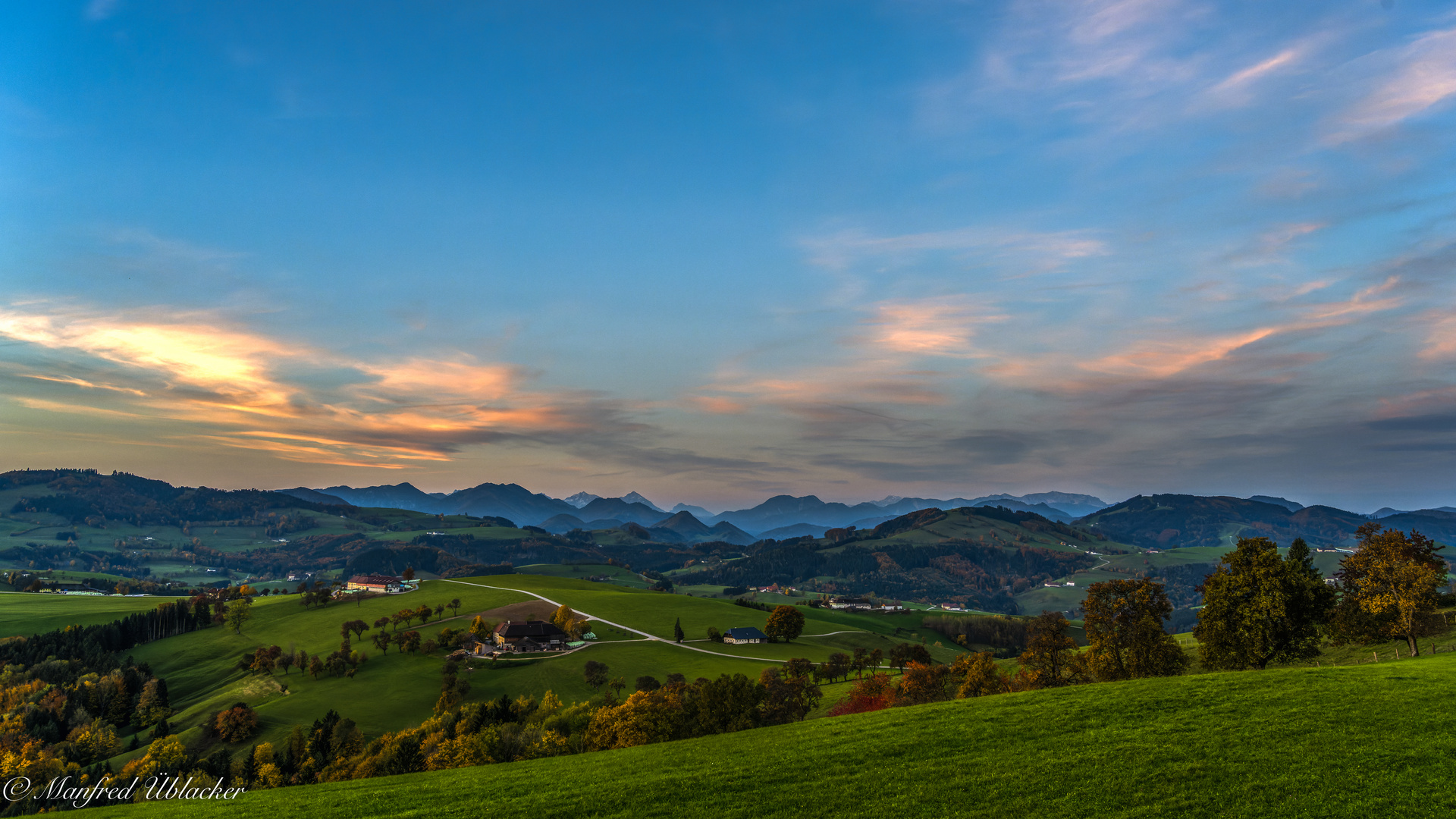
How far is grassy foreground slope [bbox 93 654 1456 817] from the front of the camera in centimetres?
2372

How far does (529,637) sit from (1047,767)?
146191mm

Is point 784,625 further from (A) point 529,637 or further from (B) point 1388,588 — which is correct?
(B) point 1388,588

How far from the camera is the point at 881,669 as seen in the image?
456ft

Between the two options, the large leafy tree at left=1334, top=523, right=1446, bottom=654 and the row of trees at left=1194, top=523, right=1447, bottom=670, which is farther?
the large leafy tree at left=1334, top=523, right=1446, bottom=654

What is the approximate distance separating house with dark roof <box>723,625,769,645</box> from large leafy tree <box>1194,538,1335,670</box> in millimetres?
134071

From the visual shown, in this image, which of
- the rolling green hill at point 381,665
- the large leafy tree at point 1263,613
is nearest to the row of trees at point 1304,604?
the large leafy tree at point 1263,613

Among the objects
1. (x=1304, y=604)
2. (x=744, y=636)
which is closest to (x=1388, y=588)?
(x=1304, y=604)

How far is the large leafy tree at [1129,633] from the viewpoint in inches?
2311

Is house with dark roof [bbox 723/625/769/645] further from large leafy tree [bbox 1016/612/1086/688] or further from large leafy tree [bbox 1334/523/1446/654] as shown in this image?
large leafy tree [bbox 1334/523/1446/654]

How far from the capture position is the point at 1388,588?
58812 mm

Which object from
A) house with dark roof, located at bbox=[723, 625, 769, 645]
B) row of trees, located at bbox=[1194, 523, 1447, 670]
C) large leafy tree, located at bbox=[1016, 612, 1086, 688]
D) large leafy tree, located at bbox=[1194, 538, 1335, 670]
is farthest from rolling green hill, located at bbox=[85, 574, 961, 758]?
row of trees, located at bbox=[1194, 523, 1447, 670]

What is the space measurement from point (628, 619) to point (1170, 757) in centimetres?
17836

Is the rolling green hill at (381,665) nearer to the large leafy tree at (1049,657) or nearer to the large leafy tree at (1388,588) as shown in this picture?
the large leafy tree at (1049,657)

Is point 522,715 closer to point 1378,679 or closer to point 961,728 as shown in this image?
point 961,728
